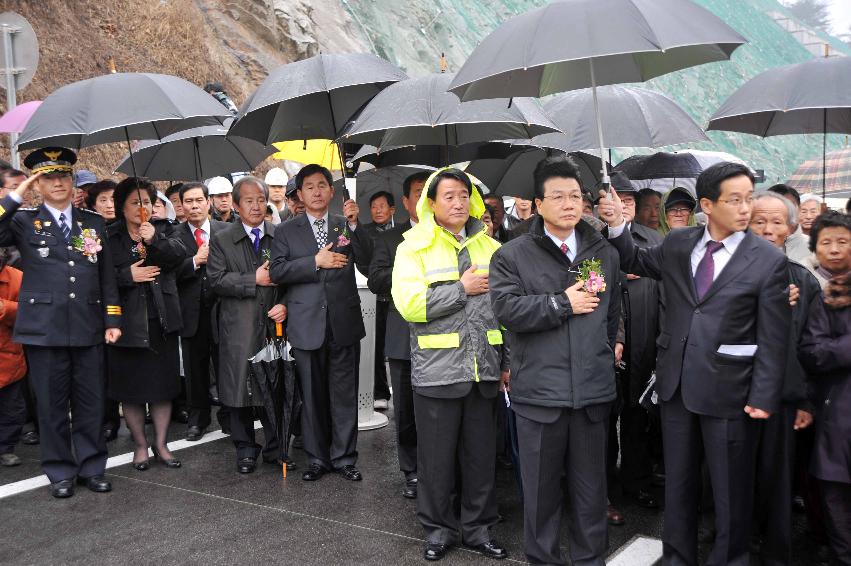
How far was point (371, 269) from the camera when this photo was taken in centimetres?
588

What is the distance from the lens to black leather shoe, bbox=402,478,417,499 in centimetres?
552

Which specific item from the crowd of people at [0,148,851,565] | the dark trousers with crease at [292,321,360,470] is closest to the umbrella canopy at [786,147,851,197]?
the crowd of people at [0,148,851,565]

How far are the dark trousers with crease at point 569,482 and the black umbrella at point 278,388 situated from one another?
7.88ft

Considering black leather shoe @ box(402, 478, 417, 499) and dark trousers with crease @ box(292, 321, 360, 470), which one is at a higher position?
dark trousers with crease @ box(292, 321, 360, 470)

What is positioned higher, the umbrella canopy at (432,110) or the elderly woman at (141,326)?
the umbrella canopy at (432,110)

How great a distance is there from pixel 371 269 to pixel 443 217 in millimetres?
1281

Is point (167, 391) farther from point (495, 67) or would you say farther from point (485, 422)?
point (495, 67)

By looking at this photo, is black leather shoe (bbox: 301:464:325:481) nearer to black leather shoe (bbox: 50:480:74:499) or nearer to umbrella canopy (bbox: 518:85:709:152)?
black leather shoe (bbox: 50:480:74:499)

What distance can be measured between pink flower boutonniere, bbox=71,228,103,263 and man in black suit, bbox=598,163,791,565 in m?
3.64

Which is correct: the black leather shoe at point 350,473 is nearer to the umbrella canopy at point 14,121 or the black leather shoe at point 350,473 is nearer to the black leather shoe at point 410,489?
the black leather shoe at point 410,489

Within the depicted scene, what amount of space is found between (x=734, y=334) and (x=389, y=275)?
2.56 metres

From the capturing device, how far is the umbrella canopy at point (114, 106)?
5398 mm

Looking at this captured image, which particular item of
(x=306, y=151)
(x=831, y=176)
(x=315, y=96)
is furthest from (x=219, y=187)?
(x=831, y=176)

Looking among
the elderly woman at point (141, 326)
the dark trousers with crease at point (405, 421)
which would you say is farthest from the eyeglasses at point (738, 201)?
the elderly woman at point (141, 326)
